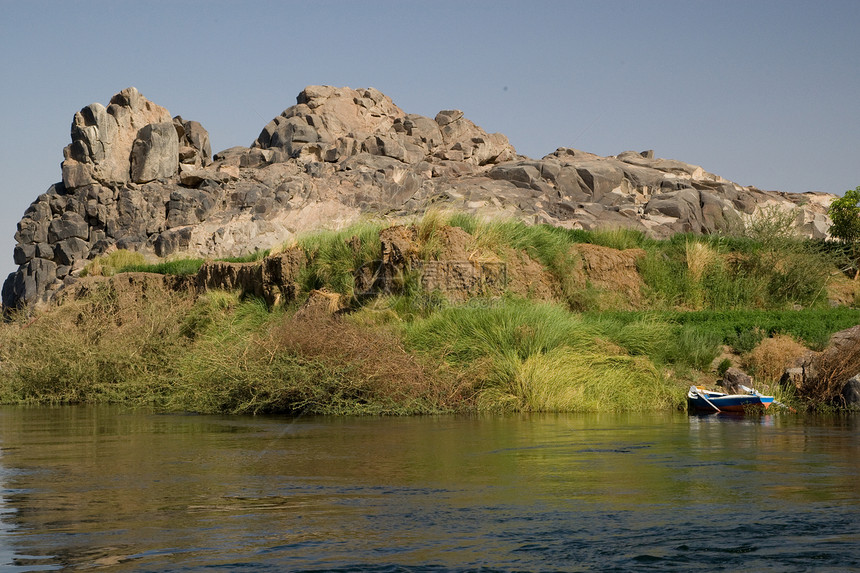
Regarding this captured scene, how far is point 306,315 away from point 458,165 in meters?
70.7

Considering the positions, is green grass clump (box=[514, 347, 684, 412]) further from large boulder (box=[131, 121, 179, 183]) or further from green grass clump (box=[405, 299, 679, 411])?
large boulder (box=[131, 121, 179, 183])

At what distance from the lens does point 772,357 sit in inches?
672

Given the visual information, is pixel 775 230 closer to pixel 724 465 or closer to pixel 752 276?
pixel 752 276

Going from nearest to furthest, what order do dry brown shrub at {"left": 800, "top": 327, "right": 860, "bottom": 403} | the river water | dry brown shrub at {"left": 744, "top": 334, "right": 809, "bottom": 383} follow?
the river water
dry brown shrub at {"left": 800, "top": 327, "right": 860, "bottom": 403}
dry brown shrub at {"left": 744, "top": 334, "right": 809, "bottom": 383}

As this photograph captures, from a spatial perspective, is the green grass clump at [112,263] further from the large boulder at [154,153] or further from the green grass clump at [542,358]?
the large boulder at [154,153]

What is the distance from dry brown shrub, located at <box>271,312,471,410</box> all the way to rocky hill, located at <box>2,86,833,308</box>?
47.9 m

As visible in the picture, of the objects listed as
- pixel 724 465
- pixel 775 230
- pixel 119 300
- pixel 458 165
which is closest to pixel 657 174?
pixel 458 165

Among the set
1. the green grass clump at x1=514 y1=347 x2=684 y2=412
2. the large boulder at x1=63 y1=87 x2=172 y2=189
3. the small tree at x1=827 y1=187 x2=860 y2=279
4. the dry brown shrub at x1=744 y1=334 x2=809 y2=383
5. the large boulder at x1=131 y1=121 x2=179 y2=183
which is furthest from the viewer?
the large boulder at x1=131 y1=121 x2=179 y2=183

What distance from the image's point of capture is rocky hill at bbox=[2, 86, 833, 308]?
69.9m

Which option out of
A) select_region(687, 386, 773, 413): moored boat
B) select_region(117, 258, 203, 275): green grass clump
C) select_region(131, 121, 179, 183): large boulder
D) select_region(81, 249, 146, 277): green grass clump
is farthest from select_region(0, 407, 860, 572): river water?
select_region(131, 121, 179, 183): large boulder

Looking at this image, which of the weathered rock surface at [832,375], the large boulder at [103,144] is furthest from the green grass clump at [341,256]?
the large boulder at [103,144]

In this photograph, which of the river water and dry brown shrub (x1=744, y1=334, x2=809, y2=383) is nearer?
the river water

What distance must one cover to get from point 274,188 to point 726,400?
61979 millimetres

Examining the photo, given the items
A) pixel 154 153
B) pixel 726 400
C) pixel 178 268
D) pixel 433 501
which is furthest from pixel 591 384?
pixel 154 153
